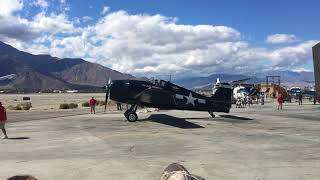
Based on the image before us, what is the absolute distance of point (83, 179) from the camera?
36.3 ft

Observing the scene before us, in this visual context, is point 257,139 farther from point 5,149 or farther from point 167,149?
point 5,149

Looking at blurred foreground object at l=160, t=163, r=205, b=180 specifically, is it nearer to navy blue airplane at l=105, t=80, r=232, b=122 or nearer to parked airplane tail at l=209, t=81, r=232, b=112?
navy blue airplane at l=105, t=80, r=232, b=122

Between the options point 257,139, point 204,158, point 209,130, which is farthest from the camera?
point 209,130

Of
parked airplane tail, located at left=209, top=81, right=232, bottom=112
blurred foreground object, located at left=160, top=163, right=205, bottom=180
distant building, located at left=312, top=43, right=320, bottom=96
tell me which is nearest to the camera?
distant building, located at left=312, top=43, right=320, bottom=96

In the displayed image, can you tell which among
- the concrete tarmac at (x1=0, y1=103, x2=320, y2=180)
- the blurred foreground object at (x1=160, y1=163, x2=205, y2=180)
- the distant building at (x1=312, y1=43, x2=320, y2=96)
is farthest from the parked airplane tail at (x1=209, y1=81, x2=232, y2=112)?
the distant building at (x1=312, y1=43, x2=320, y2=96)

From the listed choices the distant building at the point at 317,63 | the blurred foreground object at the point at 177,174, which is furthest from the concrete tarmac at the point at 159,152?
the distant building at the point at 317,63

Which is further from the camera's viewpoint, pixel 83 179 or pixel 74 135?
pixel 74 135

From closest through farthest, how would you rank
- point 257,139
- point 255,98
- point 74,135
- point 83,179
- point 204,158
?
1. point 83,179
2. point 204,158
3. point 257,139
4. point 74,135
5. point 255,98

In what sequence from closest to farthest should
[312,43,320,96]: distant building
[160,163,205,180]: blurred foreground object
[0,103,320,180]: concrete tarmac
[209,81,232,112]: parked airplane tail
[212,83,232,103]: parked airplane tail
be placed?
[312,43,320,96]: distant building
[160,163,205,180]: blurred foreground object
[0,103,320,180]: concrete tarmac
[209,81,232,112]: parked airplane tail
[212,83,232,103]: parked airplane tail

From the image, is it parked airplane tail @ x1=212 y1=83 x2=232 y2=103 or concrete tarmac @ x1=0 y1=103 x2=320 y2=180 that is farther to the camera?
parked airplane tail @ x1=212 y1=83 x2=232 y2=103

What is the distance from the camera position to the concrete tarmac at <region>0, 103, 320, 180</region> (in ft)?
39.0

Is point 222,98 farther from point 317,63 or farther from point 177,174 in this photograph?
point 317,63

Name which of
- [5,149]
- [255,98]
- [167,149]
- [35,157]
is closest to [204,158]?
[167,149]

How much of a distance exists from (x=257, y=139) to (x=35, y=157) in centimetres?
888
